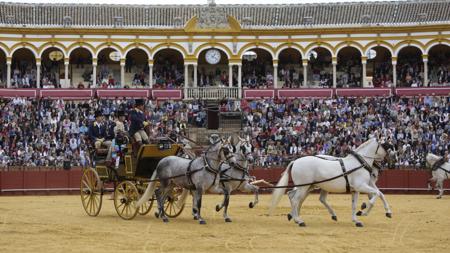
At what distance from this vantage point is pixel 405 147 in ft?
108

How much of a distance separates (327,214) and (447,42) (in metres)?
25.8

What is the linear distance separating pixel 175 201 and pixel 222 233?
4131 millimetres

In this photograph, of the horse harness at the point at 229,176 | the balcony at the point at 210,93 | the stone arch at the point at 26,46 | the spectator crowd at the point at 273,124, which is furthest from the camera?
the stone arch at the point at 26,46

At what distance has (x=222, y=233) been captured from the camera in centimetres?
1438

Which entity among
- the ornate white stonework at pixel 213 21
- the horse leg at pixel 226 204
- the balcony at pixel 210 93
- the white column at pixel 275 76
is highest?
the ornate white stonework at pixel 213 21

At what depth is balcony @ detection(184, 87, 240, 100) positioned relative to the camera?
41344mm

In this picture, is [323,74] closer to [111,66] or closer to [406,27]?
[406,27]

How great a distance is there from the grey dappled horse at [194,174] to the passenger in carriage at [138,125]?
84cm

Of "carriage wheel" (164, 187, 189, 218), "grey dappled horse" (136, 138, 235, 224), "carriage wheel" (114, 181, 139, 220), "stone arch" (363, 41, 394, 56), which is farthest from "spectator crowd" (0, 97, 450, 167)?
"grey dappled horse" (136, 138, 235, 224)

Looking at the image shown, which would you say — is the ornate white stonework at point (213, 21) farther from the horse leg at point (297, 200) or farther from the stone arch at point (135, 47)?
the horse leg at point (297, 200)

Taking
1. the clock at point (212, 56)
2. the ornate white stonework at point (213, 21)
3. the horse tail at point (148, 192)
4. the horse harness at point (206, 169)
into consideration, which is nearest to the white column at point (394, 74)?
the ornate white stonework at point (213, 21)

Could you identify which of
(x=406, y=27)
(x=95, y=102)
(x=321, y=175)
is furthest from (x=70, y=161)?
(x=406, y=27)

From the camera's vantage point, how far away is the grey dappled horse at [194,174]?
53.1 feet

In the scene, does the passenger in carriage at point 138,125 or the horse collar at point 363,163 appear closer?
the horse collar at point 363,163
